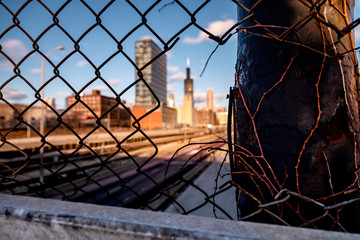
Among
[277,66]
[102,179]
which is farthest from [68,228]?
[102,179]

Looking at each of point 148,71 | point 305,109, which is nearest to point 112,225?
point 305,109

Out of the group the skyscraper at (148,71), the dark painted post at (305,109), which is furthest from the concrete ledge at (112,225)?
the skyscraper at (148,71)

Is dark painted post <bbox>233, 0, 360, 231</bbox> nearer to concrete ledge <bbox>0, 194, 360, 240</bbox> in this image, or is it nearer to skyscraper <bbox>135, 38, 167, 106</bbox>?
concrete ledge <bbox>0, 194, 360, 240</bbox>

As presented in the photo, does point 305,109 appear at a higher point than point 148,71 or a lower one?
lower

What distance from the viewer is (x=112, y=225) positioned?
52 centimetres

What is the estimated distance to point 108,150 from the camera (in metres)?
26.3

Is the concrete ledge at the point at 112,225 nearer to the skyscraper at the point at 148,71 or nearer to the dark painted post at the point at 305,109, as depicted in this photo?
the dark painted post at the point at 305,109

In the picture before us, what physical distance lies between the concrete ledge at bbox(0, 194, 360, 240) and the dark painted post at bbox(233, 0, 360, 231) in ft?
0.53

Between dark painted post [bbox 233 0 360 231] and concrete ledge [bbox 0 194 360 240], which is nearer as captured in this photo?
concrete ledge [bbox 0 194 360 240]

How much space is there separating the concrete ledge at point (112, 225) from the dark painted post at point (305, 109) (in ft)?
0.53

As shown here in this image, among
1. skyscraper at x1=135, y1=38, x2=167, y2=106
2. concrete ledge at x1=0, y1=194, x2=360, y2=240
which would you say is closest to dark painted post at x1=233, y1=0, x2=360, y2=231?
concrete ledge at x1=0, y1=194, x2=360, y2=240

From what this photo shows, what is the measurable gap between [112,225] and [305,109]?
690mm

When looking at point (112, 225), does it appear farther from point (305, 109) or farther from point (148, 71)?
point (148, 71)

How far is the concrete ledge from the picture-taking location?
0.45 meters
